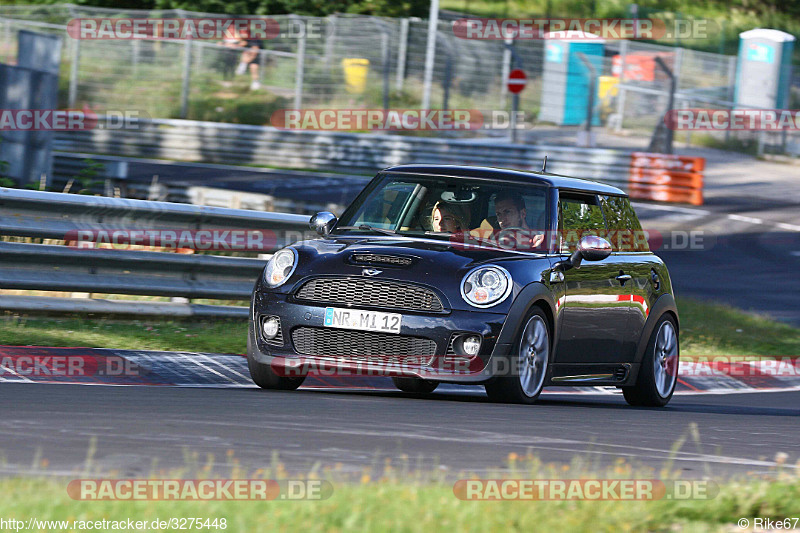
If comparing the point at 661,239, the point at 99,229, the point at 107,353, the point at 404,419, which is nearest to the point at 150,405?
the point at 404,419

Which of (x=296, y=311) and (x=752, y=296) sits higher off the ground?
(x=296, y=311)

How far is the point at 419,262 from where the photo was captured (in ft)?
27.1

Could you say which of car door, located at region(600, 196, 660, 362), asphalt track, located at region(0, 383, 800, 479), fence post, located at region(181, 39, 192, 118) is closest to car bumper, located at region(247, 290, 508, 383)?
asphalt track, located at region(0, 383, 800, 479)

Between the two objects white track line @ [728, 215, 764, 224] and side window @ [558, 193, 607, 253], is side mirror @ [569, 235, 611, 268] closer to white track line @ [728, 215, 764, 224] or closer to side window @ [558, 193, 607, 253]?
side window @ [558, 193, 607, 253]

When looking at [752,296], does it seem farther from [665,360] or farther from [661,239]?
[665,360]

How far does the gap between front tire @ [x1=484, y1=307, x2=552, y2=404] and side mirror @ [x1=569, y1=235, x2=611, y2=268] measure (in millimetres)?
571

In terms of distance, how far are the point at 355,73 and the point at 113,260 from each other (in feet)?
65.7

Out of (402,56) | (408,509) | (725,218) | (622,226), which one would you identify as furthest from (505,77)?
(408,509)

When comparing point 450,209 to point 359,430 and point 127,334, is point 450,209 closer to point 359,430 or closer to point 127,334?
point 127,334

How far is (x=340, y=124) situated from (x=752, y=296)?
1483cm

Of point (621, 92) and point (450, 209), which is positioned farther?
point (621, 92)

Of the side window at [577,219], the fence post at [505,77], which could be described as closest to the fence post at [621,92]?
the fence post at [505,77]

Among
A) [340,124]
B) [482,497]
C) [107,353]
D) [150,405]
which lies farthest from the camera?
[340,124]

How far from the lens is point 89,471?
4875 mm
